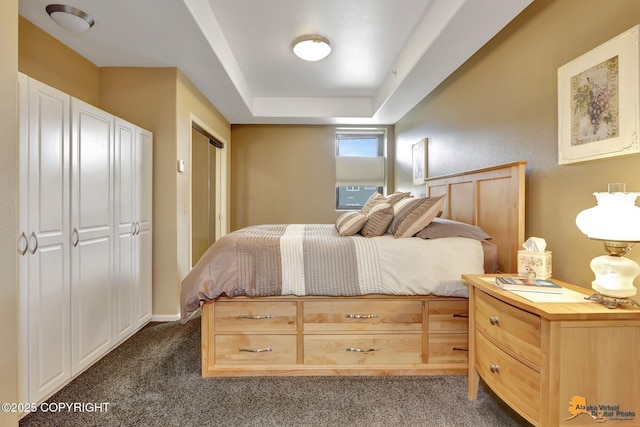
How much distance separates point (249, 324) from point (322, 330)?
0.45 m

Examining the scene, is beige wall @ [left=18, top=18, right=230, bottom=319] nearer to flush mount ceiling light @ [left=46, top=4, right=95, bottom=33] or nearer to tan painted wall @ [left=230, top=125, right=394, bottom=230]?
flush mount ceiling light @ [left=46, top=4, right=95, bottom=33]

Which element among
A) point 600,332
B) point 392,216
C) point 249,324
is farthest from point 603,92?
point 249,324

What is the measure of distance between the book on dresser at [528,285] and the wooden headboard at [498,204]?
1.22ft

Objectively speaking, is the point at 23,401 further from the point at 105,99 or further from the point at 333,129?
the point at 333,129

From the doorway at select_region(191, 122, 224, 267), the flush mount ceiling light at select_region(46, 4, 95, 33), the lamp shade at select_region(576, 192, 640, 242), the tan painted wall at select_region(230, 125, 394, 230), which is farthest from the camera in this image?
the tan painted wall at select_region(230, 125, 394, 230)

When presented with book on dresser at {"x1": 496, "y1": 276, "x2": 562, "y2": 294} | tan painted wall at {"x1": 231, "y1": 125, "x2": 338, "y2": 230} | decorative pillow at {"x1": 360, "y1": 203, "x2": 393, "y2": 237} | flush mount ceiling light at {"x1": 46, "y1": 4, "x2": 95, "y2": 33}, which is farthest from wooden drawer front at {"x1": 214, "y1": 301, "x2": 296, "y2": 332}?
tan painted wall at {"x1": 231, "y1": 125, "x2": 338, "y2": 230}

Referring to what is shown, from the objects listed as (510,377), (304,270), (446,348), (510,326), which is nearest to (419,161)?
(446,348)

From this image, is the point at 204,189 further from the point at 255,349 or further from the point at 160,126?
the point at 255,349

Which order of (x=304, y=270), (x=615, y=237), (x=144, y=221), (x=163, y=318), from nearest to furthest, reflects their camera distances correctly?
(x=615, y=237), (x=304, y=270), (x=144, y=221), (x=163, y=318)

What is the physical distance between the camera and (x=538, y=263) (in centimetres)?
151

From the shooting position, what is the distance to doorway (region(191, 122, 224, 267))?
3.35 metres

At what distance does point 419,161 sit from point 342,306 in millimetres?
2415

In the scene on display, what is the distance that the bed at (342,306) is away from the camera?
1763 mm

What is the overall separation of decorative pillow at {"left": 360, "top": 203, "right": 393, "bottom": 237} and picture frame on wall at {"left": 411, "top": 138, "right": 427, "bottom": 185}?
1.53m
